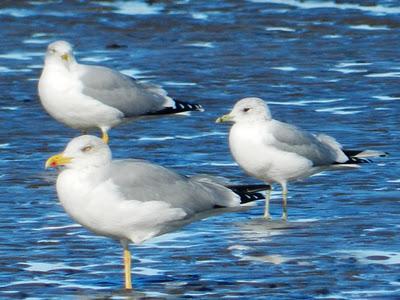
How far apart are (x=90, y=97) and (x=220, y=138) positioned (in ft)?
4.81

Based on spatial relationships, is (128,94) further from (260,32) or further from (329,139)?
(260,32)

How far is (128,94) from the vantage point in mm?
15750

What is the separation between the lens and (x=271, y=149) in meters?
12.4

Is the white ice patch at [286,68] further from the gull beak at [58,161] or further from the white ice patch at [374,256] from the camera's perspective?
the gull beak at [58,161]

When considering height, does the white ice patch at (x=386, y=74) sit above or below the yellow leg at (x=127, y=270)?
above

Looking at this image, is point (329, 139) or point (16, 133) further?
point (16, 133)

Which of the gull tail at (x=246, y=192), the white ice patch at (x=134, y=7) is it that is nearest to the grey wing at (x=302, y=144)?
the gull tail at (x=246, y=192)

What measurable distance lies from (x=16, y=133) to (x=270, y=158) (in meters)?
4.50

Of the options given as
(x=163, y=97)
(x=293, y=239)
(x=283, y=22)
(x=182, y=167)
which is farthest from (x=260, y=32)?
(x=293, y=239)

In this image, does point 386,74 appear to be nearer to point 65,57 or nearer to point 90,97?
point 90,97

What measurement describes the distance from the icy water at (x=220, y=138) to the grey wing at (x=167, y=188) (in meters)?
0.47

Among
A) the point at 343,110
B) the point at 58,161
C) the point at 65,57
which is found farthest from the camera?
the point at 343,110

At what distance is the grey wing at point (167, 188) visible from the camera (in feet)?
32.8

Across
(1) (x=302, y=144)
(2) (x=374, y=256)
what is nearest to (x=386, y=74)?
(1) (x=302, y=144)
